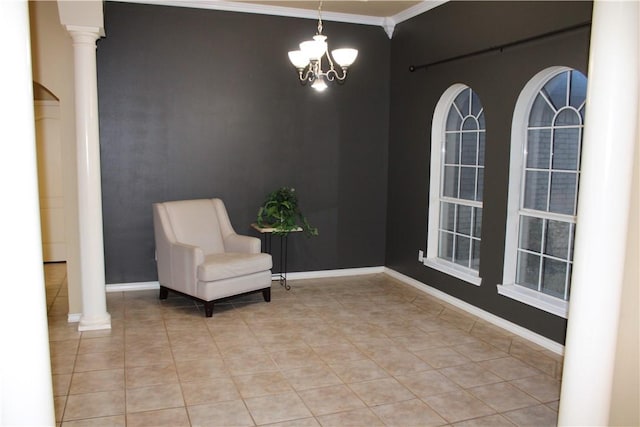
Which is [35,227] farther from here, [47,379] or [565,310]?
[565,310]

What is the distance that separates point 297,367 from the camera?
150 inches

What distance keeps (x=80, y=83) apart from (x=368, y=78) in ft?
10.4

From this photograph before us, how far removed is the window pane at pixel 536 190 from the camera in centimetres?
434

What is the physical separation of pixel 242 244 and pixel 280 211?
22.8 inches

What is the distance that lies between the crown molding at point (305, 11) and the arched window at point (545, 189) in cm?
159

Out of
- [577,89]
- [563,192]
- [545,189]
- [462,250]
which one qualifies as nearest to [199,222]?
[462,250]

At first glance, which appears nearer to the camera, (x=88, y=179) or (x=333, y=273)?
(x=88, y=179)

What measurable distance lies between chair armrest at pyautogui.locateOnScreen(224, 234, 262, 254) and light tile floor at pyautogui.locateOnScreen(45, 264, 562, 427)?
0.50 meters

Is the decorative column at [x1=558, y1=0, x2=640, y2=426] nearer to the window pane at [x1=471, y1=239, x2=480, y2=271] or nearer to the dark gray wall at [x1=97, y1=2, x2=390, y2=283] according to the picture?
the window pane at [x1=471, y1=239, x2=480, y2=271]

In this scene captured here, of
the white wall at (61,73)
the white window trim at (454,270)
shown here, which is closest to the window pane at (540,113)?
the white window trim at (454,270)

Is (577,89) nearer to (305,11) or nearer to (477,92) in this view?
(477,92)

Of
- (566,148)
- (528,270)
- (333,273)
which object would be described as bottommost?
(333,273)

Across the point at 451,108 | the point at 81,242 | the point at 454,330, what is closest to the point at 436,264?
the point at 454,330

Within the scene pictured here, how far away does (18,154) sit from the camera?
166cm
